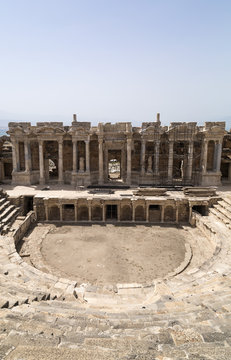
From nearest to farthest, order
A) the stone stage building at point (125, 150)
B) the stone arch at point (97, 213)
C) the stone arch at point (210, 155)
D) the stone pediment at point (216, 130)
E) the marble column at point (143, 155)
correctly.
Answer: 1. the stone arch at point (97, 213)
2. the stone pediment at point (216, 130)
3. the stone stage building at point (125, 150)
4. the marble column at point (143, 155)
5. the stone arch at point (210, 155)

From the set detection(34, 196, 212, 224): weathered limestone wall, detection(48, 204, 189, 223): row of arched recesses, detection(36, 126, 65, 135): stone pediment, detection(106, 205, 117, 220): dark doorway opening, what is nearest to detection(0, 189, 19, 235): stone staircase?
detection(34, 196, 212, 224): weathered limestone wall

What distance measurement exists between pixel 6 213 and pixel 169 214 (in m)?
13.6

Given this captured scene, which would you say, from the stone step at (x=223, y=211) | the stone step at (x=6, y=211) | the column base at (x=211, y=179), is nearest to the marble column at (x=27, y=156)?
the stone step at (x=6, y=211)

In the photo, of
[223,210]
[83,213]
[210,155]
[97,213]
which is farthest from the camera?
[210,155]

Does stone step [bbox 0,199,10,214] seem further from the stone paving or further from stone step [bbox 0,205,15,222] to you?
the stone paving

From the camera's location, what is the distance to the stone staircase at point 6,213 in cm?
1611

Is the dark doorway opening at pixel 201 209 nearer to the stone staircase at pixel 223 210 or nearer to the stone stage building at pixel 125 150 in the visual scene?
the stone staircase at pixel 223 210

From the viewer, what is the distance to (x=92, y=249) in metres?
15.2

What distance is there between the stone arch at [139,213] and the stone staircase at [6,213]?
10.2 m

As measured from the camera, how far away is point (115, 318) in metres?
6.69

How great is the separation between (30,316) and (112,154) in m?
27.5

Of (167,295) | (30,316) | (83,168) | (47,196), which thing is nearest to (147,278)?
(167,295)

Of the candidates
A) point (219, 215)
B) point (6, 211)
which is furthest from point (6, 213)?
point (219, 215)

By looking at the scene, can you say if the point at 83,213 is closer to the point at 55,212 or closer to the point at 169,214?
the point at 55,212
